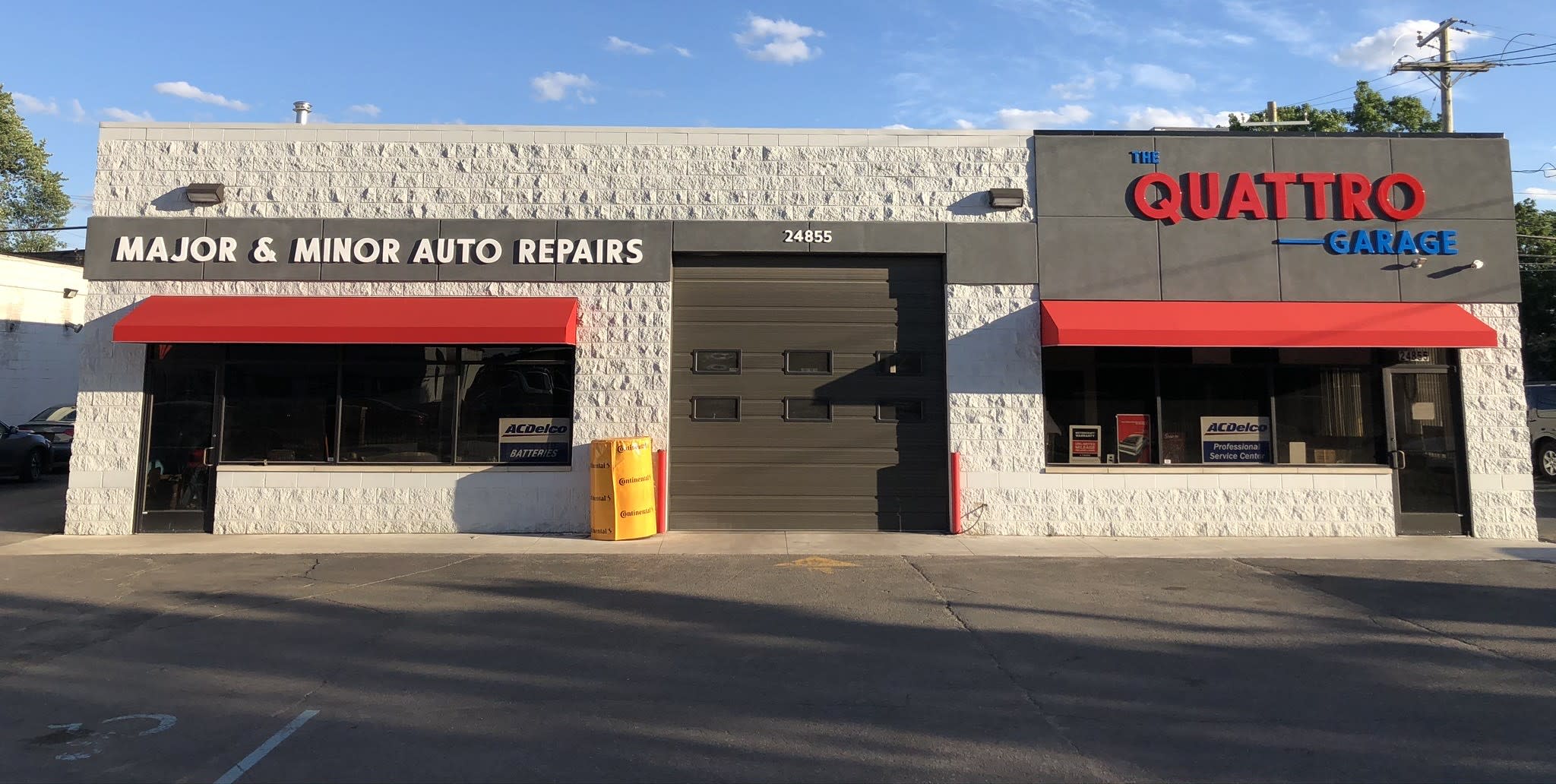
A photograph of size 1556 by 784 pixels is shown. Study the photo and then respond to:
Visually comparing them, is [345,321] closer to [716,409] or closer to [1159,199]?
[716,409]

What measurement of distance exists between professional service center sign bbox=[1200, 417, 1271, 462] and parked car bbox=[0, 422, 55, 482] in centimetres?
2168

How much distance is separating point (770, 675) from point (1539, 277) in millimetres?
39007

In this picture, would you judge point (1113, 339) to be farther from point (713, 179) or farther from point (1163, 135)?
point (713, 179)

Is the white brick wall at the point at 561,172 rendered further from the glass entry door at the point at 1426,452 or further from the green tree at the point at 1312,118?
the green tree at the point at 1312,118

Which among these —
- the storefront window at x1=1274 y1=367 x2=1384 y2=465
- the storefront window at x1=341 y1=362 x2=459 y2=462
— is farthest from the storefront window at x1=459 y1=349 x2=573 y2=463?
the storefront window at x1=1274 y1=367 x2=1384 y2=465

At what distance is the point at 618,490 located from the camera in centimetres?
1153

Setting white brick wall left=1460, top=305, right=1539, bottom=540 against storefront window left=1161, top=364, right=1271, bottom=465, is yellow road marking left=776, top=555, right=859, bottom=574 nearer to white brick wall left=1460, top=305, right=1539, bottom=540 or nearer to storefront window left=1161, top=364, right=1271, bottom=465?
storefront window left=1161, top=364, right=1271, bottom=465

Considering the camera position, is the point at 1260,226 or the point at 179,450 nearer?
the point at 179,450

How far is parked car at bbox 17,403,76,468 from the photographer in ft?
62.6

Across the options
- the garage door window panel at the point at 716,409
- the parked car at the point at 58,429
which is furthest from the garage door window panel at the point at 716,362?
the parked car at the point at 58,429

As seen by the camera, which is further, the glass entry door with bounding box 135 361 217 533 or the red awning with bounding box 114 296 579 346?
the glass entry door with bounding box 135 361 217 533

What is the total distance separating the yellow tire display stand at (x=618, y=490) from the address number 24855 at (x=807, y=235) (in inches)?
138

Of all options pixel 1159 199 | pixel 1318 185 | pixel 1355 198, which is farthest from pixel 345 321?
pixel 1355 198

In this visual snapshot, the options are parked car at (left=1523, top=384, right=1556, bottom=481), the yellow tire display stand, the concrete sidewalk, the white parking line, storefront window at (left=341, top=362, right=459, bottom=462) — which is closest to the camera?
the white parking line
